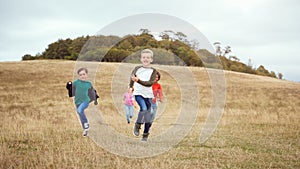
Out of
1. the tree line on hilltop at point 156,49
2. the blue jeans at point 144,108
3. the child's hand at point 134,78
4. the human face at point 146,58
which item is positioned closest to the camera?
the child's hand at point 134,78

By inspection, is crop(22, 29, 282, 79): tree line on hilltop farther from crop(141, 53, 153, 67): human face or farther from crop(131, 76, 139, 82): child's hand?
crop(131, 76, 139, 82): child's hand

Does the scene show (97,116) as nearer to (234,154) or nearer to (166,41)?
(166,41)

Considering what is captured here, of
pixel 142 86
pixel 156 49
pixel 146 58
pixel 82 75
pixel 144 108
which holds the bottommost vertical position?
→ pixel 144 108

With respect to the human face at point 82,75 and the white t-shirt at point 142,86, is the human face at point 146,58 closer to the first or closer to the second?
the white t-shirt at point 142,86

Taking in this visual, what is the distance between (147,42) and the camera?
944cm

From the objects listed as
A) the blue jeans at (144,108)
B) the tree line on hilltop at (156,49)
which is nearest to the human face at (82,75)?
the tree line on hilltop at (156,49)

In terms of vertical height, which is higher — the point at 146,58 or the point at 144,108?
the point at 146,58

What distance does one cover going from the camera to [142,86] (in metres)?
7.81

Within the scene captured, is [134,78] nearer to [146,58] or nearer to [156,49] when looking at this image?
[146,58]

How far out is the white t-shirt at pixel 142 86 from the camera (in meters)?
7.65

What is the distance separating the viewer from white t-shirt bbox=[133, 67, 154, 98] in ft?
25.1

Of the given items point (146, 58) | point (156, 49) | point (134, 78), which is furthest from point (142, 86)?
point (156, 49)

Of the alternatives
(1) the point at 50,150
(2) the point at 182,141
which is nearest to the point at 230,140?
(2) the point at 182,141

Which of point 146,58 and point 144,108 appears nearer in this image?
point 146,58
